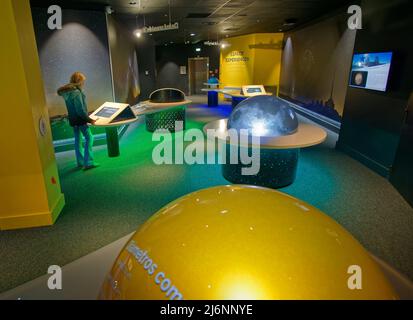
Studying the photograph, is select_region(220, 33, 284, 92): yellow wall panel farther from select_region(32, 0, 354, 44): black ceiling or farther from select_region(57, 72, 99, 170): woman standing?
select_region(57, 72, 99, 170): woman standing

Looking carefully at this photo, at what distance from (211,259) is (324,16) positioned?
1106 cm

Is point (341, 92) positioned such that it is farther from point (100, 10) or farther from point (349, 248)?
point (349, 248)

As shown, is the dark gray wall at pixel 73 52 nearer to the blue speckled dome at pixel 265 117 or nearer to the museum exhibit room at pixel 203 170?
the museum exhibit room at pixel 203 170

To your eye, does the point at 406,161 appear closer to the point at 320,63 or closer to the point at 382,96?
the point at 382,96

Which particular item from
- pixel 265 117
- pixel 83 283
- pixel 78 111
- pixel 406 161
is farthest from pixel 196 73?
pixel 83 283

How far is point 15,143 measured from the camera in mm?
3373

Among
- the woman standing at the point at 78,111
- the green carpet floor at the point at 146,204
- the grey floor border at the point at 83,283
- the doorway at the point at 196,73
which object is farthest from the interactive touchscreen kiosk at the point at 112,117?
the doorway at the point at 196,73

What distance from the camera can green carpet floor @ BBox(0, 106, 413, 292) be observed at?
3.16 m

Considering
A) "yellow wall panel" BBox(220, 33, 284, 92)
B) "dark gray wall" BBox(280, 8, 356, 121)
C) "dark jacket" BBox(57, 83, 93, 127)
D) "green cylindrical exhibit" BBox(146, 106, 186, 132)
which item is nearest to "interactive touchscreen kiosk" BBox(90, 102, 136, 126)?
"dark jacket" BBox(57, 83, 93, 127)

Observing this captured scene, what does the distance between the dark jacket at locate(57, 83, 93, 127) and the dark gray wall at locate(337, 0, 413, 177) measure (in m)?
5.71

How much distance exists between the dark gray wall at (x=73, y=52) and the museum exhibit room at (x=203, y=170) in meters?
0.03

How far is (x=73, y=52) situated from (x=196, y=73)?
15.6 m

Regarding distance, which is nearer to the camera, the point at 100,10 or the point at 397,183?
the point at 397,183
